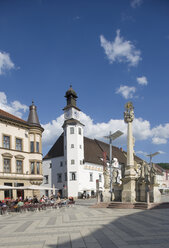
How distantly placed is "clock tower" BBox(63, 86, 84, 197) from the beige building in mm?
14379

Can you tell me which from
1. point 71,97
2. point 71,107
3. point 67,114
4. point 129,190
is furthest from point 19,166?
point 71,97

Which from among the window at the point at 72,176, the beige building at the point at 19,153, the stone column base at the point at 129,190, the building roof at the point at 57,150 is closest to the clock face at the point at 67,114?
the building roof at the point at 57,150

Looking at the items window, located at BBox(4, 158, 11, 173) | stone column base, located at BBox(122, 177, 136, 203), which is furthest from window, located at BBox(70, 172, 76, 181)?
stone column base, located at BBox(122, 177, 136, 203)

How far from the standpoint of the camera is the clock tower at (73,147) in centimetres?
5072

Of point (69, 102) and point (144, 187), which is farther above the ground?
point (69, 102)

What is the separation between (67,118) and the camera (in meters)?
54.3

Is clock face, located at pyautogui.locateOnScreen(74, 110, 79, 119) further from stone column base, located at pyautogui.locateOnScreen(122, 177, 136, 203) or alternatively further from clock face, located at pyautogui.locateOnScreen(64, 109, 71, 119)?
stone column base, located at pyautogui.locateOnScreen(122, 177, 136, 203)

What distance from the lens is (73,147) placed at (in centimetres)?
5231

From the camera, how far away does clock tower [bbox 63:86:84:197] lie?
50719 millimetres

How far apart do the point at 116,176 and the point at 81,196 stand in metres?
24.6

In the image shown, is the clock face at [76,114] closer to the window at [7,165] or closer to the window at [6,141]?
the window at [6,141]

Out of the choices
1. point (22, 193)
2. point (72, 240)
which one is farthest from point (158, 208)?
point (22, 193)

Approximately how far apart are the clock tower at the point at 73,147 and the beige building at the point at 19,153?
14.4 meters

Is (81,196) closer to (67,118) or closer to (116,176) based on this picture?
(67,118)
